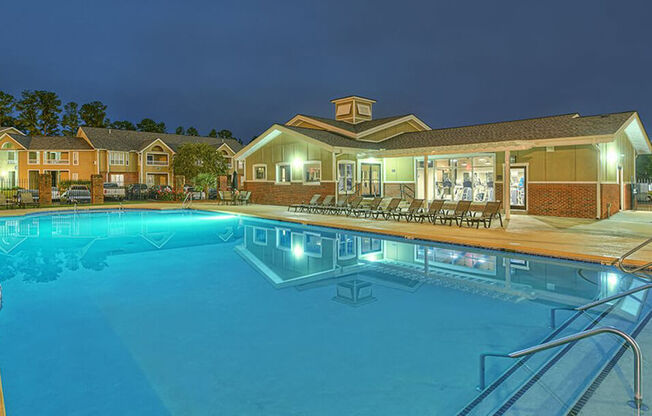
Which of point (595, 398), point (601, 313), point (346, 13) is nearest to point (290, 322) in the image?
point (595, 398)

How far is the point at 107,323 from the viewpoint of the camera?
21.0 ft

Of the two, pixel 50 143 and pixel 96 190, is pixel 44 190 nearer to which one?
pixel 96 190

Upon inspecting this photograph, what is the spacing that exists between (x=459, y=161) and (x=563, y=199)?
4.93m

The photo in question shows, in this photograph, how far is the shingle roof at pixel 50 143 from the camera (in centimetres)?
4634

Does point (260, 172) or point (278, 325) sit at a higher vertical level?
point (260, 172)

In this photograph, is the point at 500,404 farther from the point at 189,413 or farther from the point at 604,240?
the point at 604,240

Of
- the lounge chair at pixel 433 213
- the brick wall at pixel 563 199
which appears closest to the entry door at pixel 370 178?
the lounge chair at pixel 433 213

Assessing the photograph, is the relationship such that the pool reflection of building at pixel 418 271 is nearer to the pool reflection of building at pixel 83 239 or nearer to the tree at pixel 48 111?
the pool reflection of building at pixel 83 239

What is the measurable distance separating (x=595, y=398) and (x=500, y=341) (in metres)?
1.75

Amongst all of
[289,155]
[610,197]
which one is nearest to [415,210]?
[610,197]

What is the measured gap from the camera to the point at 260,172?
27922 mm

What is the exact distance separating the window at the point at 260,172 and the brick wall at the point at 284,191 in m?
0.32

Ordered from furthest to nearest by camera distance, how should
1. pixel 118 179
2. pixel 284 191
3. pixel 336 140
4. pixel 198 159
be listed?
pixel 118 179, pixel 198 159, pixel 284 191, pixel 336 140

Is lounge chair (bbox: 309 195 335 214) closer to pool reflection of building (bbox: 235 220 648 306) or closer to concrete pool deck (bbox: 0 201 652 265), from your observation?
concrete pool deck (bbox: 0 201 652 265)
